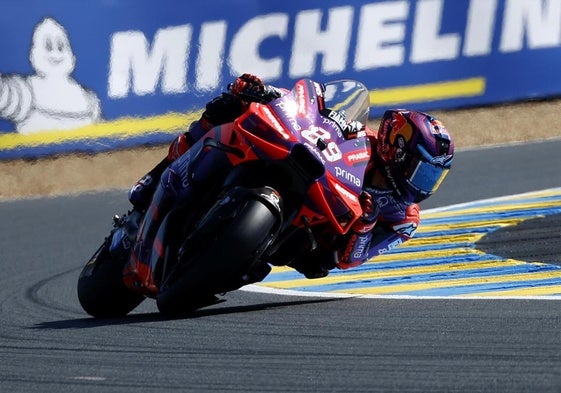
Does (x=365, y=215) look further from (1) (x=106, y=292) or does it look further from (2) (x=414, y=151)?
(1) (x=106, y=292)

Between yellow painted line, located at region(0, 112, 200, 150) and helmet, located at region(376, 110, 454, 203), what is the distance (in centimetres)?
569

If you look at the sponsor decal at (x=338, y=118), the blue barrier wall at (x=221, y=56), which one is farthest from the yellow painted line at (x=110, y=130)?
the sponsor decal at (x=338, y=118)

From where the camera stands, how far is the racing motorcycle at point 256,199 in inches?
253

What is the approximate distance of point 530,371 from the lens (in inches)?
197

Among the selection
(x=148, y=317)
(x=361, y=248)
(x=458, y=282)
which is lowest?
(x=458, y=282)

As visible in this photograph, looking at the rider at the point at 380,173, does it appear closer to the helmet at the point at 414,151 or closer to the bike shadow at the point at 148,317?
the helmet at the point at 414,151

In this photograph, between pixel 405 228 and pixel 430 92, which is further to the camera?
pixel 430 92

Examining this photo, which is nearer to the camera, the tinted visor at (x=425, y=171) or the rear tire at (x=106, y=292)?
the tinted visor at (x=425, y=171)

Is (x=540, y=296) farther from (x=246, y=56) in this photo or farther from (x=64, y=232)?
(x=246, y=56)

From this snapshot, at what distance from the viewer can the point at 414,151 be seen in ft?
22.9

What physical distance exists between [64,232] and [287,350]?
18.0 ft

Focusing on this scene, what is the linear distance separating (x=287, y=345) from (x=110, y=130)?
22.8 feet

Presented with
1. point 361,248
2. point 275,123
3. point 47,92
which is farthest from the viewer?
point 47,92

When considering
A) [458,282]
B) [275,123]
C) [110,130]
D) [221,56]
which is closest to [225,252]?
[275,123]
